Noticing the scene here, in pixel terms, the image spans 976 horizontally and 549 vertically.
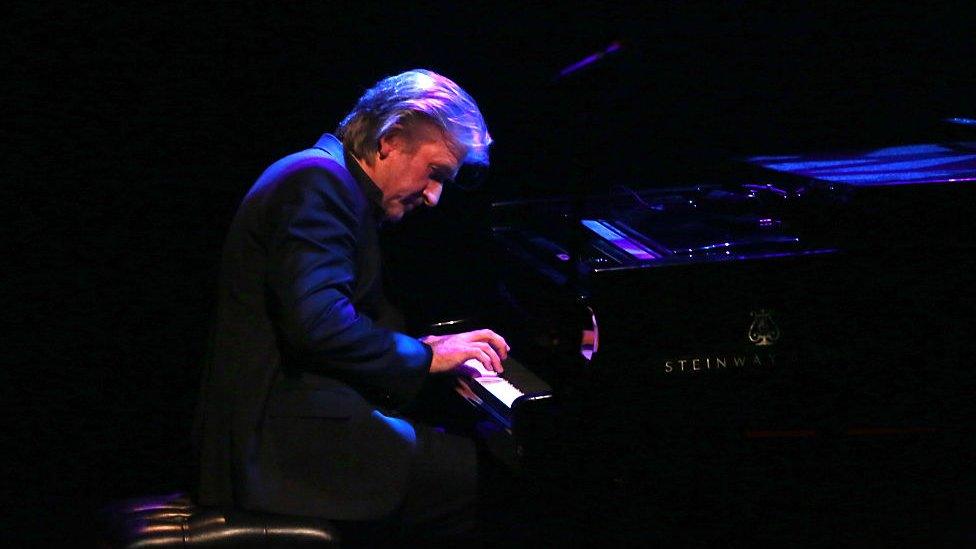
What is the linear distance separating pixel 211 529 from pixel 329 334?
1.62 ft

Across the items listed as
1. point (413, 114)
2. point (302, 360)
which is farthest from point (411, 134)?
point (302, 360)

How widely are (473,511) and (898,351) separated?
3.64 ft

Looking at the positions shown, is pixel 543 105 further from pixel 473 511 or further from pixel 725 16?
pixel 473 511

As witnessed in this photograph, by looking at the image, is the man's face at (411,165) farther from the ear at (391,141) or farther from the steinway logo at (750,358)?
the steinway logo at (750,358)

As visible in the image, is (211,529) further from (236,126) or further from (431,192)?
(236,126)

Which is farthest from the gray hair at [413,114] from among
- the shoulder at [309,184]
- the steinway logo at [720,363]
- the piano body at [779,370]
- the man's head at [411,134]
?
the steinway logo at [720,363]

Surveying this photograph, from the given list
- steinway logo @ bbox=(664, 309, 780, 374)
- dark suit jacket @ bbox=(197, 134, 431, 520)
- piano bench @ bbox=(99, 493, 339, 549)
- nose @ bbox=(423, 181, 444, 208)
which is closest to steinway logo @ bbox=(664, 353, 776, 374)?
steinway logo @ bbox=(664, 309, 780, 374)

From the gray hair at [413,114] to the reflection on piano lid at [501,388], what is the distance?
1.83 feet

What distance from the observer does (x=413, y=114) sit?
254 cm

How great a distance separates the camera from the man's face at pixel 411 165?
2570mm

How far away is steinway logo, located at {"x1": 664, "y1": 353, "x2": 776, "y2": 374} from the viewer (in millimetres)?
2396

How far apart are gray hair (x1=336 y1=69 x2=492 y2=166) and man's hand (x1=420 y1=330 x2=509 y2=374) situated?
45 cm

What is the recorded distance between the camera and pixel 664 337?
2.39m

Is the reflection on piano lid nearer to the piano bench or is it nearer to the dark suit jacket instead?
the dark suit jacket
